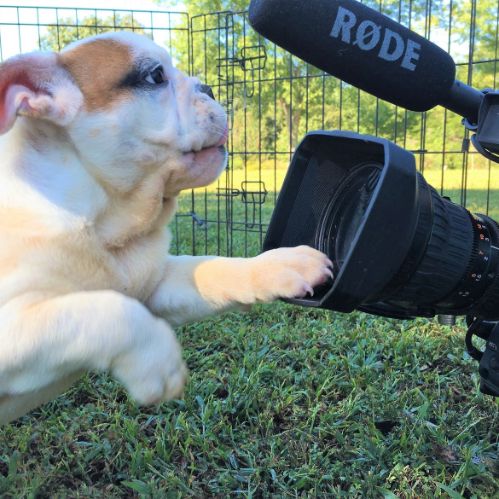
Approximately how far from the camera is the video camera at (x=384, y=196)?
1141 millimetres

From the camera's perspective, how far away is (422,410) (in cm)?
236

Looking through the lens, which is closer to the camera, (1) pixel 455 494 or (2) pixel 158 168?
(2) pixel 158 168

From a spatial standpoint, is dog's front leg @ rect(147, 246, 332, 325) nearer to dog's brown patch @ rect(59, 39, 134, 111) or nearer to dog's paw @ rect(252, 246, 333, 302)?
dog's paw @ rect(252, 246, 333, 302)

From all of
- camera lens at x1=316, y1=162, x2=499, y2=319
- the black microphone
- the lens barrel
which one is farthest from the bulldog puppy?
the black microphone

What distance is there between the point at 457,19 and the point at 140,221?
37.3 feet

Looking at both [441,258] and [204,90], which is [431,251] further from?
[204,90]

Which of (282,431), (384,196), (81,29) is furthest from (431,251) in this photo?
(81,29)

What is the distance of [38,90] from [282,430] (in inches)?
59.3

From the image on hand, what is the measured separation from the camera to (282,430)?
2.32 metres

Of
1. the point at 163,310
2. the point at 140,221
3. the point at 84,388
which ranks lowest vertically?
the point at 84,388

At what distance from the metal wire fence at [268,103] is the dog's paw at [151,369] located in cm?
189

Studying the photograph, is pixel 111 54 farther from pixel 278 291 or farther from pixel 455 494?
pixel 455 494

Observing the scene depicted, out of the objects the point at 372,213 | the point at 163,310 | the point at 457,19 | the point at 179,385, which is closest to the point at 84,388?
the point at 163,310

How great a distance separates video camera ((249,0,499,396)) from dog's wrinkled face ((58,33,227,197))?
1.12ft
